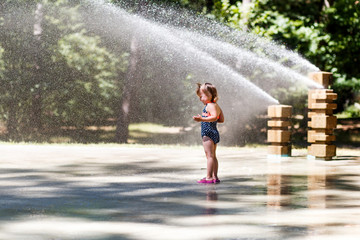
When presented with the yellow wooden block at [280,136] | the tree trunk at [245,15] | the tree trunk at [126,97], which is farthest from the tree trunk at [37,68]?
the yellow wooden block at [280,136]

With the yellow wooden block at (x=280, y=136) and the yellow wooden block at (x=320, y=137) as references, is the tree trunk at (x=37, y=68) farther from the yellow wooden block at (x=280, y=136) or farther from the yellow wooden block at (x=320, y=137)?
the yellow wooden block at (x=320, y=137)

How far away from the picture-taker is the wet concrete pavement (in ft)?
22.4

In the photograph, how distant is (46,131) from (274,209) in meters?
19.8

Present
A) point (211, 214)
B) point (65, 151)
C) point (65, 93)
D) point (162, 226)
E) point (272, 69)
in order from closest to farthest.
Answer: point (162, 226)
point (211, 214)
point (65, 151)
point (272, 69)
point (65, 93)

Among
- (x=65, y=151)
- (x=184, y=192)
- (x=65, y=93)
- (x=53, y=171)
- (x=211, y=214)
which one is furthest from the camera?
(x=65, y=93)

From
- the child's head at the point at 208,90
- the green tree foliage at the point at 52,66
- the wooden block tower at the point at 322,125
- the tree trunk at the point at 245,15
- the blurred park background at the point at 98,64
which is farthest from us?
the green tree foliage at the point at 52,66

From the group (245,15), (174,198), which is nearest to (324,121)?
(174,198)

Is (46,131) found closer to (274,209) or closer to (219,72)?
(219,72)

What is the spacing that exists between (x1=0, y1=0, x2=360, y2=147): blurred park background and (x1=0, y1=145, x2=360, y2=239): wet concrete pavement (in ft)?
28.5

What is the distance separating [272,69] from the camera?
73.0 ft

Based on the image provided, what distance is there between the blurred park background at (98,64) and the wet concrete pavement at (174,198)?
868cm

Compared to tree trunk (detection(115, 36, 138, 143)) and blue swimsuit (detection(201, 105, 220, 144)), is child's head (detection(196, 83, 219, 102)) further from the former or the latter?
tree trunk (detection(115, 36, 138, 143))

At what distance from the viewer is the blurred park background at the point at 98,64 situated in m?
22.3

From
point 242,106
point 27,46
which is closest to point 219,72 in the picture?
point 242,106
